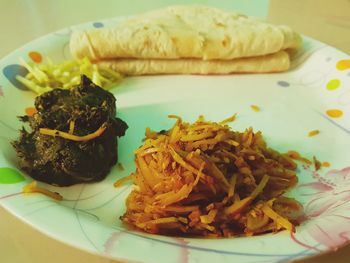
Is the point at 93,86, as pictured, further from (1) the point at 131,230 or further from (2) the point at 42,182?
(1) the point at 131,230

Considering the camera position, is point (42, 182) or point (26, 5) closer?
point (42, 182)

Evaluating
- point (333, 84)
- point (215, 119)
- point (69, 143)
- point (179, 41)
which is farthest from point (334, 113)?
point (69, 143)

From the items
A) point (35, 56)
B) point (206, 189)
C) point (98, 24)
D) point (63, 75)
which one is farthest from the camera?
point (98, 24)

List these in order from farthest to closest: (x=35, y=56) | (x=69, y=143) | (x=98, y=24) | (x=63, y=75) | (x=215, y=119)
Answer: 1. (x=98, y=24)
2. (x=35, y=56)
3. (x=63, y=75)
4. (x=215, y=119)
5. (x=69, y=143)

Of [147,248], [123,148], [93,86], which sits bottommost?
[123,148]

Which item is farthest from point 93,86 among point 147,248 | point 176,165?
point 147,248

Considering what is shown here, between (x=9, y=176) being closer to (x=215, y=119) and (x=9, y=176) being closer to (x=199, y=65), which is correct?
(x=215, y=119)
